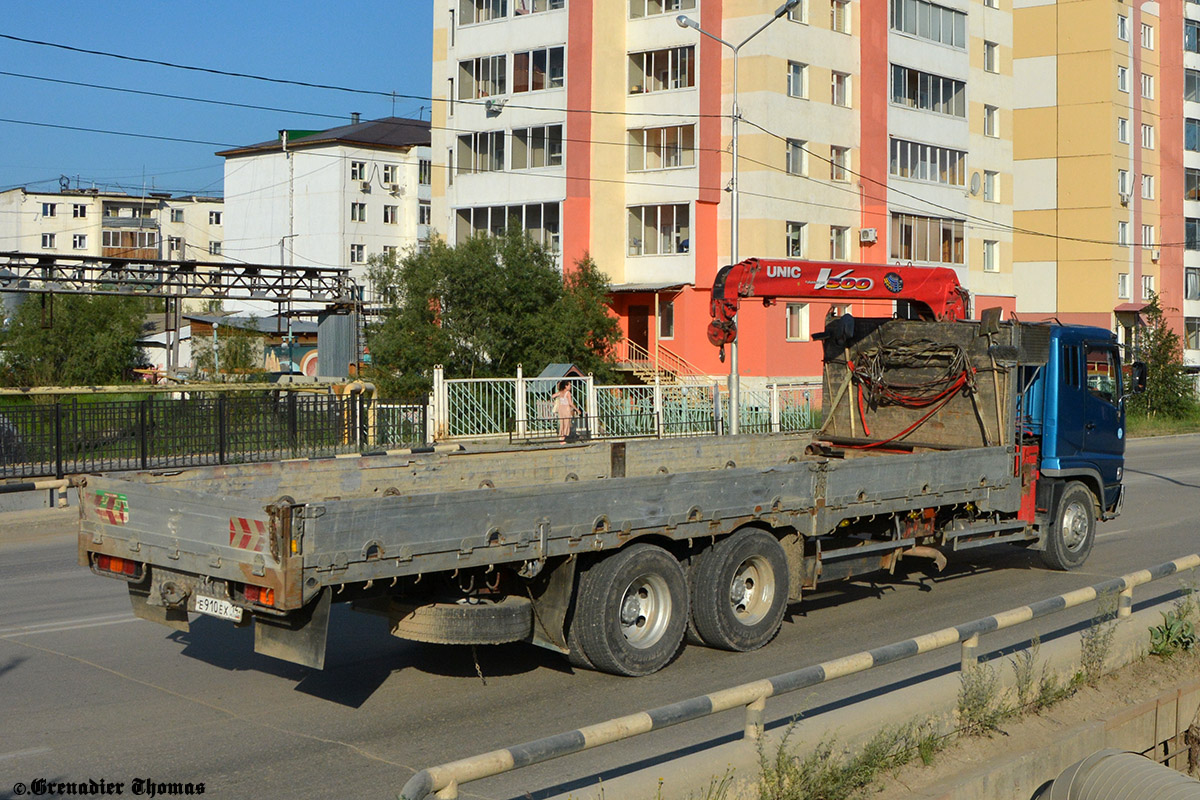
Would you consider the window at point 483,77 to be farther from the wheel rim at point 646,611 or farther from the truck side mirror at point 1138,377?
the wheel rim at point 646,611

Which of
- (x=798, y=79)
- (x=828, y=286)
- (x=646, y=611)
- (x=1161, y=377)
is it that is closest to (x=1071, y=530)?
(x=828, y=286)

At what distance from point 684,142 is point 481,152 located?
7.77 metres

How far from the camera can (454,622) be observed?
7074mm

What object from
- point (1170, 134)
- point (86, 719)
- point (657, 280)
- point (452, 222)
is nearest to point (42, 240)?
point (452, 222)

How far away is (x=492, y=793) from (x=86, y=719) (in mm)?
2759

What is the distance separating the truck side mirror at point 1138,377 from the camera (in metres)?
12.6

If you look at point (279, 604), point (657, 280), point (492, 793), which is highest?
point (657, 280)

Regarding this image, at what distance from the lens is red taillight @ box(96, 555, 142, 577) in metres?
7.23

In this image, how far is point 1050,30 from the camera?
193 ft

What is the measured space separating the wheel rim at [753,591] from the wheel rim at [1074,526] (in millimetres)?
4766

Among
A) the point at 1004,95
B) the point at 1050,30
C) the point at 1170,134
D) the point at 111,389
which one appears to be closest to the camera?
the point at 111,389

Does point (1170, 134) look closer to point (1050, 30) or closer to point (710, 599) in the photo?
point (1050, 30)

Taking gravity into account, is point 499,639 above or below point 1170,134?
below

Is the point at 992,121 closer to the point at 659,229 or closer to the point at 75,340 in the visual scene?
the point at 659,229
